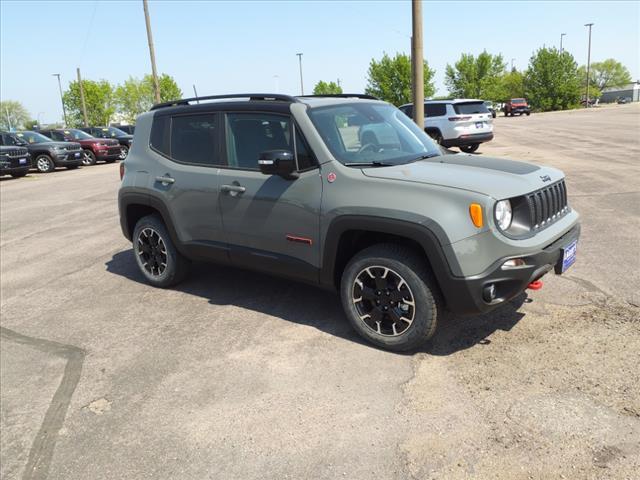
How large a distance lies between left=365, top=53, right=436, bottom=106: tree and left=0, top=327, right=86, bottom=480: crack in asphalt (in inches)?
2299

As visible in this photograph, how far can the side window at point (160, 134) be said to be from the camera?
523 centimetres

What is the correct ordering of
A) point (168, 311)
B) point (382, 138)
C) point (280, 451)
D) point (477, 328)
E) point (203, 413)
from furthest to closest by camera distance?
1. point (168, 311)
2. point (382, 138)
3. point (477, 328)
4. point (203, 413)
5. point (280, 451)

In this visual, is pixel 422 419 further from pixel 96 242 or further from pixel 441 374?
pixel 96 242

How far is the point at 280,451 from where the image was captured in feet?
9.53

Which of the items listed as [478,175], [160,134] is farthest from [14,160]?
[478,175]

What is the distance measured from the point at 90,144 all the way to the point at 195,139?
21.1m

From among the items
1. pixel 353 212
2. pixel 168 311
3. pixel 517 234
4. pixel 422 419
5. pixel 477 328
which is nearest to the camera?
pixel 422 419

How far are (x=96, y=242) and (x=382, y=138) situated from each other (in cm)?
531

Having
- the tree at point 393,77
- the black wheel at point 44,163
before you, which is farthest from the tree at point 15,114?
the black wheel at point 44,163

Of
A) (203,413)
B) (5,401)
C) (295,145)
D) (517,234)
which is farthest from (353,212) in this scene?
(5,401)

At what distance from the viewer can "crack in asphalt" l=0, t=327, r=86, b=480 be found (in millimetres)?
2986

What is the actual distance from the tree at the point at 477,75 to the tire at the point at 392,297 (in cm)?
7159

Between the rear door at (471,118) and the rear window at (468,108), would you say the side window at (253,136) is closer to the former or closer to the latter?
the rear door at (471,118)

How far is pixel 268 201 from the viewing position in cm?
432
